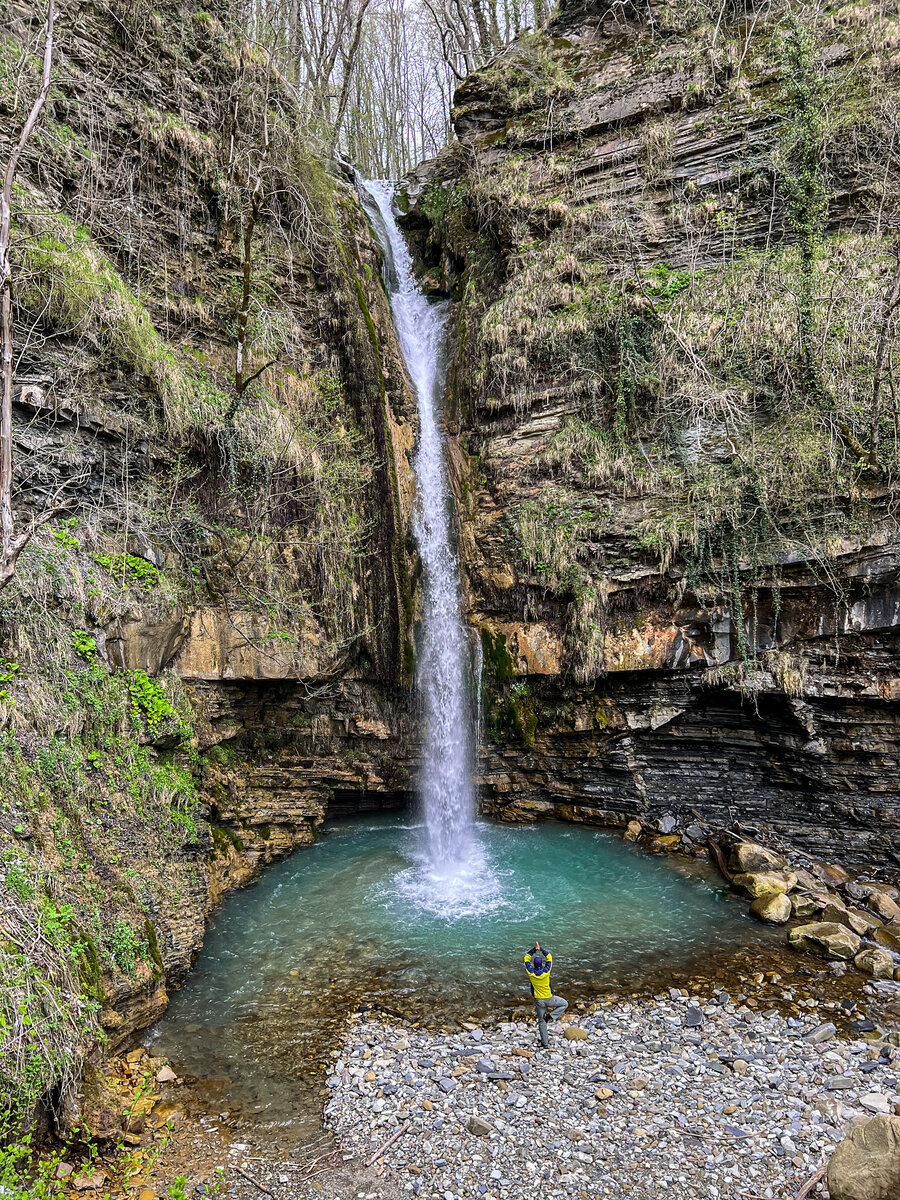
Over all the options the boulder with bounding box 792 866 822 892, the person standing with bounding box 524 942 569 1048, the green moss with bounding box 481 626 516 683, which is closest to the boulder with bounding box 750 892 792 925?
the boulder with bounding box 792 866 822 892

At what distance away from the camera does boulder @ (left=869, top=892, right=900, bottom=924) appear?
7.29 metres

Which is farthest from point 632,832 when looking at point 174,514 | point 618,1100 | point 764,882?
point 174,514

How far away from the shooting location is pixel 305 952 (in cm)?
686

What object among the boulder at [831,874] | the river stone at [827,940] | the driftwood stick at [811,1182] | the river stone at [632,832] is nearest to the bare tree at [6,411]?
the driftwood stick at [811,1182]

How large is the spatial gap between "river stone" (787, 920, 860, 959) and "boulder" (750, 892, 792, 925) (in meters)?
0.30

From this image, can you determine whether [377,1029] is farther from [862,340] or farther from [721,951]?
[862,340]

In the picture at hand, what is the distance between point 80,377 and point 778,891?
10451 mm

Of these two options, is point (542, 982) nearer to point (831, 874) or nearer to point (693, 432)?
point (831, 874)

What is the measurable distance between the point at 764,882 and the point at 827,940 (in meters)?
1.24

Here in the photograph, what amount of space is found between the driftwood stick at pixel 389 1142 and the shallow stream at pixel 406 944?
24.3 inches

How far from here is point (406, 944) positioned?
695cm

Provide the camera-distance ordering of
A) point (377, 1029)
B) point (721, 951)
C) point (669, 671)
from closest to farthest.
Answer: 1. point (377, 1029)
2. point (721, 951)
3. point (669, 671)

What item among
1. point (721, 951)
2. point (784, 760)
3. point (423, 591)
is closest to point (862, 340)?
point (784, 760)

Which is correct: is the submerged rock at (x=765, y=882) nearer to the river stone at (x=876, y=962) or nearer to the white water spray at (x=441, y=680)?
the river stone at (x=876, y=962)
